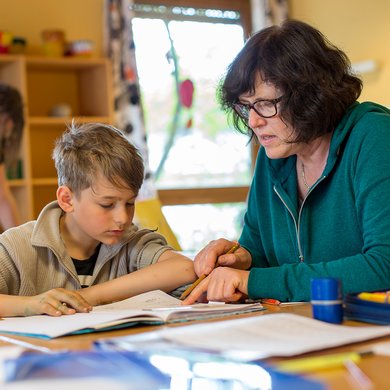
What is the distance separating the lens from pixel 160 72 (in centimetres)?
561

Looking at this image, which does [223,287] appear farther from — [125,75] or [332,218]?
[125,75]

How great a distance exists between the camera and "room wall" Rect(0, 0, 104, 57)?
16.8 ft

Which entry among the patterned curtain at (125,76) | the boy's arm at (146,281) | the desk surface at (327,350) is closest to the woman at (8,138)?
the patterned curtain at (125,76)

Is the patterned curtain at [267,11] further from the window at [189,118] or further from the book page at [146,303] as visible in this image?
the book page at [146,303]

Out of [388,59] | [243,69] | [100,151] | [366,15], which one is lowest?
[100,151]

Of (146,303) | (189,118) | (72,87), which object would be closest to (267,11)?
(189,118)

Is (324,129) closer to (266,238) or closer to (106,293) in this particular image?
(266,238)

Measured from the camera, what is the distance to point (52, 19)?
207 inches


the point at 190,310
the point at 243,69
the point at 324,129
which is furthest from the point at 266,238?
the point at 190,310

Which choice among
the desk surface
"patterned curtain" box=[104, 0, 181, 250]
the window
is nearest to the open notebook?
the desk surface

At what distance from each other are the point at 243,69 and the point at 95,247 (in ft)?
1.96

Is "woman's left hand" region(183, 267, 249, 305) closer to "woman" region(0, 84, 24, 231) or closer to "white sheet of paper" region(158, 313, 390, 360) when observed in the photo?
"white sheet of paper" region(158, 313, 390, 360)

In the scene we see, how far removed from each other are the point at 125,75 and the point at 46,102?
608mm

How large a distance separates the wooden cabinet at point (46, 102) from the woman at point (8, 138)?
860 millimetres
